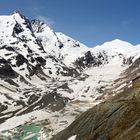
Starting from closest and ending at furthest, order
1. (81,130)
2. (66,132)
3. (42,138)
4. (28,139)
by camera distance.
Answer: (81,130)
(66,132)
(42,138)
(28,139)

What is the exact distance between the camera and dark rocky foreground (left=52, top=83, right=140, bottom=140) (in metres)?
34.7

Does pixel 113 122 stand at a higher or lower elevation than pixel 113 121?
lower

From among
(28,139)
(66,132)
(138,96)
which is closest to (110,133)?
(138,96)

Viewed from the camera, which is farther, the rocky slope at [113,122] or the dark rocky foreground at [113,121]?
the rocky slope at [113,122]

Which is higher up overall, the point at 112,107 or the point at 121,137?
the point at 112,107

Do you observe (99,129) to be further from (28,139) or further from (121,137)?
(28,139)

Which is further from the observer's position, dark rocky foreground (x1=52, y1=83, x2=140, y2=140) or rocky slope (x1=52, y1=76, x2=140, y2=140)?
rocky slope (x1=52, y1=76, x2=140, y2=140)

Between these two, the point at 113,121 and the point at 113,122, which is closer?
the point at 113,122

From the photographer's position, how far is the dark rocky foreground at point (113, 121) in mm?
34656

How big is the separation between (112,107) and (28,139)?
16278cm

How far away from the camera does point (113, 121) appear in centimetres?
3844

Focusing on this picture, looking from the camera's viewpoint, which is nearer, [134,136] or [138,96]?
[134,136]

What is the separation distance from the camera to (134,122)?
35.0 m

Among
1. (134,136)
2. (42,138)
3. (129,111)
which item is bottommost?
(134,136)
